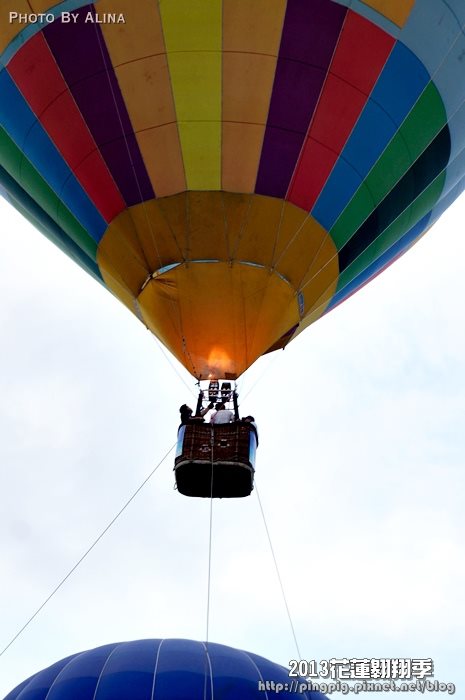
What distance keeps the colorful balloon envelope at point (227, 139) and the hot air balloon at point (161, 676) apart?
2.57 metres

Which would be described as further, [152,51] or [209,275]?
[209,275]

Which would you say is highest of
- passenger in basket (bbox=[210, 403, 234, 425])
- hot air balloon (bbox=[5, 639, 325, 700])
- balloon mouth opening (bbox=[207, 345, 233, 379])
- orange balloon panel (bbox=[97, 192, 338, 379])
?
orange balloon panel (bbox=[97, 192, 338, 379])

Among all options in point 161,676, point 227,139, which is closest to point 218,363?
point 227,139

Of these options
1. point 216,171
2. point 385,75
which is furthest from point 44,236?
point 385,75

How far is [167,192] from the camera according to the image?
795cm

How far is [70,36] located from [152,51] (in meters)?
0.70

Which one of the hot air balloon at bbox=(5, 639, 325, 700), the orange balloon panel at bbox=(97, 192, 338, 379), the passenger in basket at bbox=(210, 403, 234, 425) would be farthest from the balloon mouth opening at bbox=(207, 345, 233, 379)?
the hot air balloon at bbox=(5, 639, 325, 700)

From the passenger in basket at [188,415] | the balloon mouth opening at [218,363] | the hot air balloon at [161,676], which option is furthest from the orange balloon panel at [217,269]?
the hot air balloon at [161,676]

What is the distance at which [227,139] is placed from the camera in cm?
778

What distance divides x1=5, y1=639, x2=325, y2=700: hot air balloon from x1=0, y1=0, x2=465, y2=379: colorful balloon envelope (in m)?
2.57

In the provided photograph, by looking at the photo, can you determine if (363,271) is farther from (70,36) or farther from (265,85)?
(70,36)

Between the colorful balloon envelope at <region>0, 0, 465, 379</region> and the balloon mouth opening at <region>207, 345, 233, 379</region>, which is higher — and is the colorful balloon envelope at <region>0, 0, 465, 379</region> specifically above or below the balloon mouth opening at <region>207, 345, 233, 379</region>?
above

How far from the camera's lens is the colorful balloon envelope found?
292 inches

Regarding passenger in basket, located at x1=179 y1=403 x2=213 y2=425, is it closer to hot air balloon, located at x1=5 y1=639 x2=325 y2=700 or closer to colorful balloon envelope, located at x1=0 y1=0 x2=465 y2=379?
colorful balloon envelope, located at x1=0 y1=0 x2=465 y2=379
